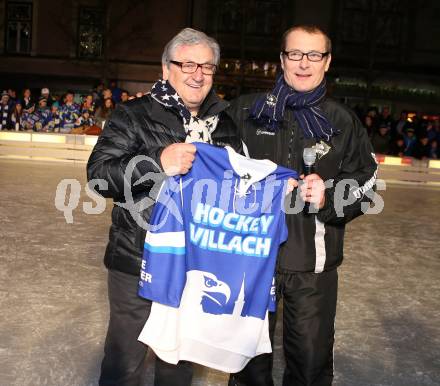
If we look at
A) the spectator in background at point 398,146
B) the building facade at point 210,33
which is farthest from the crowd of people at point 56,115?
the building facade at point 210,33

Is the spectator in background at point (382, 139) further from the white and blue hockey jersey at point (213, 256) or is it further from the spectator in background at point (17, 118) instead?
the white and blue hockey jersey at point (213, 256)

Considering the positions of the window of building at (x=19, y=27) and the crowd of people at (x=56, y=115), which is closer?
the crowd of people at (x=56, y=115)

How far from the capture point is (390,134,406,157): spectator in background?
15.3m

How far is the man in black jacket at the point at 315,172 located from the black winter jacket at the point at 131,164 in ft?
1.55

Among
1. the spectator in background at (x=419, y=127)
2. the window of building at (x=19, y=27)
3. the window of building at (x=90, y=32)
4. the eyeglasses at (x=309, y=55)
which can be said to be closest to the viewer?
the eyeglasses at (x=309, y=55)

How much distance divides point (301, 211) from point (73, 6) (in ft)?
78.5

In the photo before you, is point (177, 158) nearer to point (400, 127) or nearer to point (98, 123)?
point (98, 123)

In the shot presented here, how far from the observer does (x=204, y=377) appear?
11.6 feet

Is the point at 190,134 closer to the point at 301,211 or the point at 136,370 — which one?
the point at 301,211

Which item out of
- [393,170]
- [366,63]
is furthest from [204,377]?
[366,63]

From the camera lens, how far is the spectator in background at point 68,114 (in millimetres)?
15742

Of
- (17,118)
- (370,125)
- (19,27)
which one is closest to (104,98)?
(17,118)

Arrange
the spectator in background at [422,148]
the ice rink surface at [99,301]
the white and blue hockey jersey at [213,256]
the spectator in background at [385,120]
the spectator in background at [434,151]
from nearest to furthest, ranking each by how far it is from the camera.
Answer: the white and blue hockey jersey at [213,256], the ice rink surface at [99,301], the spectator in background at [422,148], the spectator in background at [434,151], the spectator in background at [385,120]

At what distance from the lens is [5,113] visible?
1549cm
